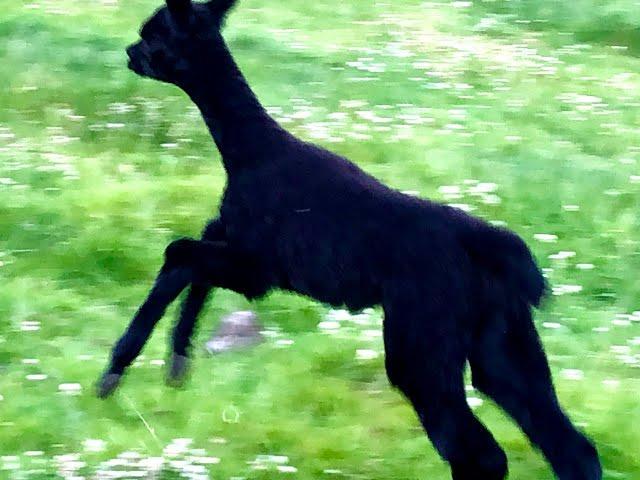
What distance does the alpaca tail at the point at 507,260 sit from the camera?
480cm

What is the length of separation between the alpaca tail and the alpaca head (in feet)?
4.90

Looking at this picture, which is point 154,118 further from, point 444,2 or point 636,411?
point 444,2

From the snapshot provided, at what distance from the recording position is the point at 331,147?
10.4 meters

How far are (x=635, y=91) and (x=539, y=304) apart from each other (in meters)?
8.75

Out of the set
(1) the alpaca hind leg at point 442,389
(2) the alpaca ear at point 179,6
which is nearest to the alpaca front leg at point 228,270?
(1) the alpaca hind leg at point 442,389

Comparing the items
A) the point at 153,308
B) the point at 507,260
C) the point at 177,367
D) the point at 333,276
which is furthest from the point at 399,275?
the point at 177,367

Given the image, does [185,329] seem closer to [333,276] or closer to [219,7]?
[333,276]

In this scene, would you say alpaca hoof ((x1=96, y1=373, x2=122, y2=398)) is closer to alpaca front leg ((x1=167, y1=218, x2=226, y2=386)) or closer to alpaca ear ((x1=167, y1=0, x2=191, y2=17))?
alpaca front leg ((x1=167, y1=218, x2=226, y2=386))

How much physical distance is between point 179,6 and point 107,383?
1.72 meters

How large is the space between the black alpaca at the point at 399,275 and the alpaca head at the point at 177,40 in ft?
0.83

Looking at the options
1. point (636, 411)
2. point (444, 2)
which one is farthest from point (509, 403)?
point (444, 2)

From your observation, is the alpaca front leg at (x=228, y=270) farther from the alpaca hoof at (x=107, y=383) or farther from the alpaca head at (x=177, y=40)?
the alpaca head at (x=177, y=40)

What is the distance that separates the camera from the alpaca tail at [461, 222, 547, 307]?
480 centimetres

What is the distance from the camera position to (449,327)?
4.68m
